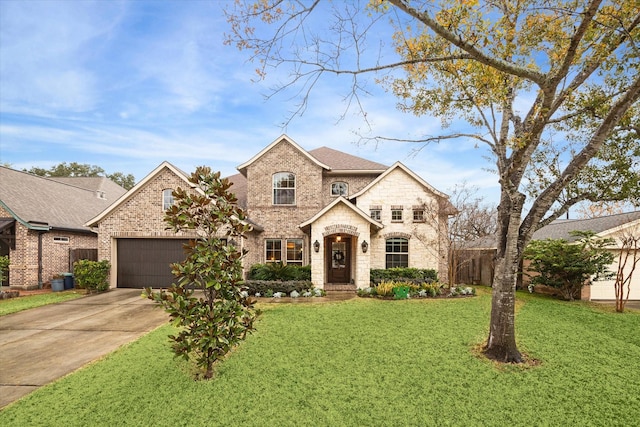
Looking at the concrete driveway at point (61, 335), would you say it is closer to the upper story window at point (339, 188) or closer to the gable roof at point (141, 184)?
the gable roof at point (141, 184)

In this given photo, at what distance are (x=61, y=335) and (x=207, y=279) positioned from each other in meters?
6.03

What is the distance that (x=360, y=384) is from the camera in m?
4.92

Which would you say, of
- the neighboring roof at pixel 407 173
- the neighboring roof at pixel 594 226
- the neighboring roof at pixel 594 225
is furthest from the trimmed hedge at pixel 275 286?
the neighboring roof at pixel 594 225

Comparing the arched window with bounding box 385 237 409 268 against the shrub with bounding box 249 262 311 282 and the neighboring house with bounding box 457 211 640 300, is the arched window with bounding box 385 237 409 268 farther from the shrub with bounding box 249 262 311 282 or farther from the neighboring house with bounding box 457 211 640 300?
the shrub with bounding box 249 262 311 282

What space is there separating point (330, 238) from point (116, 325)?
33.2 feet

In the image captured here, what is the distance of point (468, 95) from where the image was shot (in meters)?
7.19

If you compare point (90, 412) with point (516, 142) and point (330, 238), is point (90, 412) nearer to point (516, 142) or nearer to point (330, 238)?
point (516, 142)

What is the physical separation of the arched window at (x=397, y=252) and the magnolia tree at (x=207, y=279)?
1172 cm

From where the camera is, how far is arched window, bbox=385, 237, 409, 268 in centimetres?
1580

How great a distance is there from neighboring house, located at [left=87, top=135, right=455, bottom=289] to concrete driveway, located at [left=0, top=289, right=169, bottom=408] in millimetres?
3245

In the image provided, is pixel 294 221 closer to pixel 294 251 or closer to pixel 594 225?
pixel 294 251

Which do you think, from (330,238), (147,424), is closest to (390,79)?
(147,424)

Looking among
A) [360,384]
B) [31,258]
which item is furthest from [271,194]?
[360,384]

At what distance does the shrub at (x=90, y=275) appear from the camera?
13.5m
